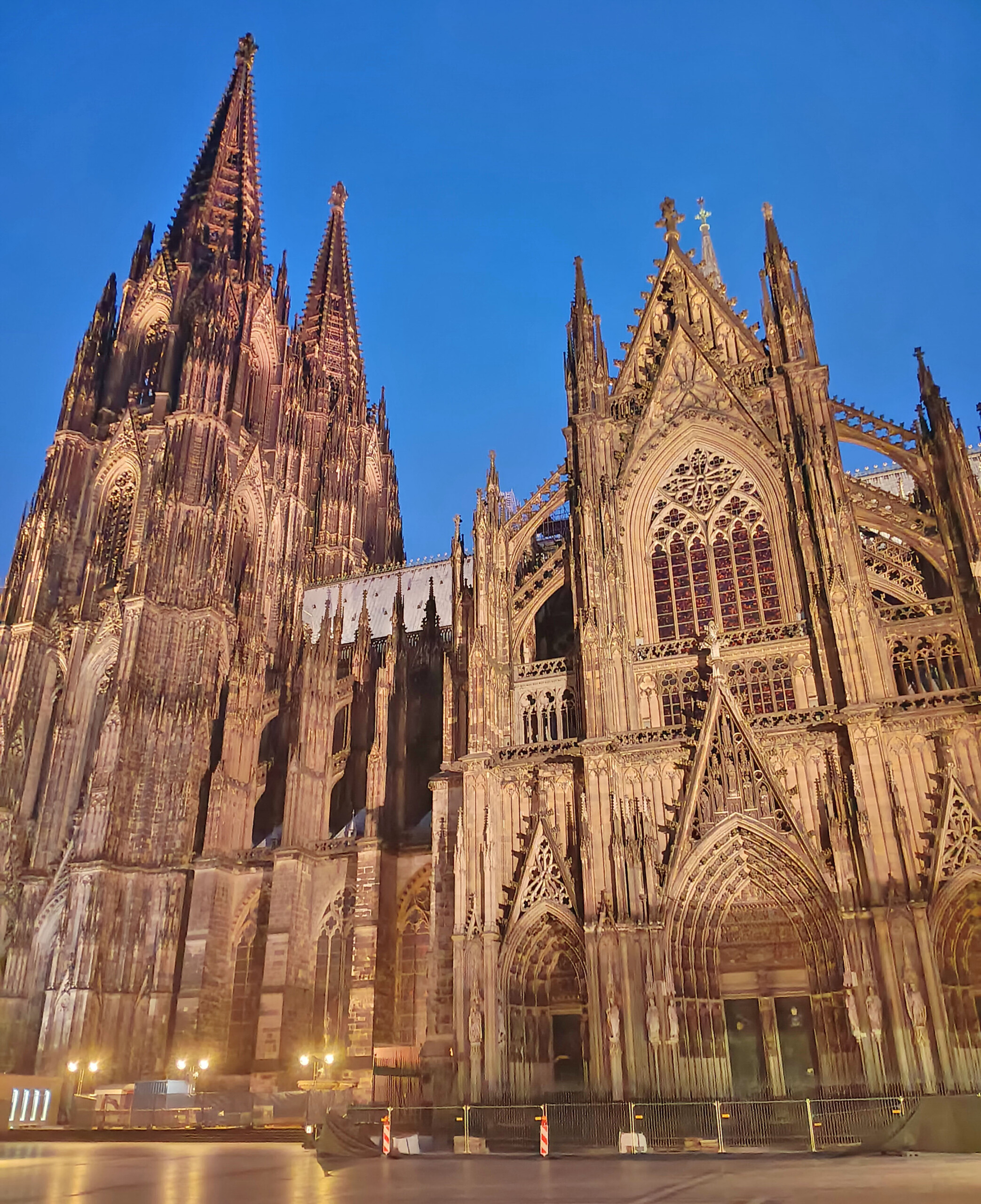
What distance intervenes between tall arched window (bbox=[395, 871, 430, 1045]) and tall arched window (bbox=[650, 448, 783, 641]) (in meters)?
12.4

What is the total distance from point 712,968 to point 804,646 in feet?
27.8

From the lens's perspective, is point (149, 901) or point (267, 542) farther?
point (267, 542)

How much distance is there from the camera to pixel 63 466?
46.9 meters

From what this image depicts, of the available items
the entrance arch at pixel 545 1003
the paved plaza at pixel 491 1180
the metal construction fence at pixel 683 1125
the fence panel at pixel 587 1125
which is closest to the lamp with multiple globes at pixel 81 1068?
the paved plaza at pixel 491 1180

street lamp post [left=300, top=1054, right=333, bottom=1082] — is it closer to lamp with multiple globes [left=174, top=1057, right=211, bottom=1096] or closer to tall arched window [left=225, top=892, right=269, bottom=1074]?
tall arched window [left=225, top=892, right=269, bottom=1074]

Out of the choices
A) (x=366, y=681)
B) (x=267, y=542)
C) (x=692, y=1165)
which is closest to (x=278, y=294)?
(x=267, y=542)

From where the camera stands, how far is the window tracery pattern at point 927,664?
24188mm

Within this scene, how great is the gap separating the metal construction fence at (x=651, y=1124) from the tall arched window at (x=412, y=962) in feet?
23.4

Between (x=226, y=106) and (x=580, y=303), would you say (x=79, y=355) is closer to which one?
(x=226, y=106)

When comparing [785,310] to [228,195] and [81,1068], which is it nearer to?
[81,1068]

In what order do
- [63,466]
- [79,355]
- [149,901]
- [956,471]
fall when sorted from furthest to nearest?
[79,355], [63,466], [149,901], [956,471]

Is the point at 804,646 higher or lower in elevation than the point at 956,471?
lower

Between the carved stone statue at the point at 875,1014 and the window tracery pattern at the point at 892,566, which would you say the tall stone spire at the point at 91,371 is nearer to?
the window tracery pattern at the point at 892,566

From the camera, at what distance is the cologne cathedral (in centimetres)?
2322
